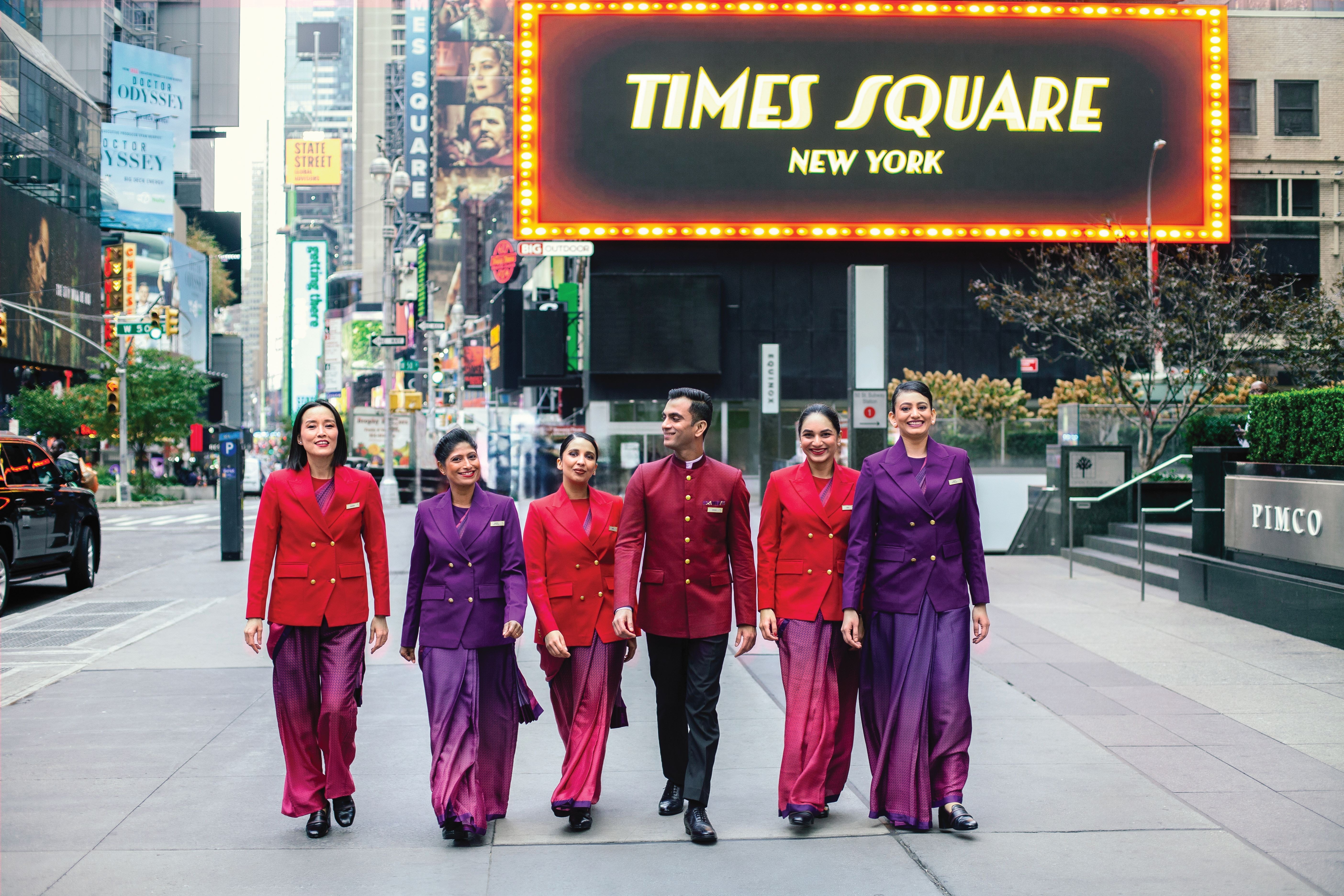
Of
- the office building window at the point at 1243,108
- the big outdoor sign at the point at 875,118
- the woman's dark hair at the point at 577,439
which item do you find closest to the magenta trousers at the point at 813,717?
the woman's dark hair at the point at 577,439

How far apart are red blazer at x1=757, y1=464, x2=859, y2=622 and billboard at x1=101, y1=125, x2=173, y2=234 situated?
77.2 m

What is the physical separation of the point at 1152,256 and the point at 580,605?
29062 mm

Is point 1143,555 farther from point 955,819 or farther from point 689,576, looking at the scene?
point 689,576

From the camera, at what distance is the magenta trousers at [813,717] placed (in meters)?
5.75

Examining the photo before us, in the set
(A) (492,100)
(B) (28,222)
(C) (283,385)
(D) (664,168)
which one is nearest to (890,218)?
(D) (664,168)

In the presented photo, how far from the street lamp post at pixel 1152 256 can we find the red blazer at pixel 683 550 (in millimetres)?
17349

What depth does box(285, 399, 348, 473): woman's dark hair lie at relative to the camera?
19.0 ft

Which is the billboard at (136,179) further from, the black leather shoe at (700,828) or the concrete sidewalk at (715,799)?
the black leather shoe at (700,828)

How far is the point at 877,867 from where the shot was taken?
5.23 m

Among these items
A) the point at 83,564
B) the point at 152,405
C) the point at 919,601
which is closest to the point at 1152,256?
the point at 83,564

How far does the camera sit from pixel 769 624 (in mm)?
5812

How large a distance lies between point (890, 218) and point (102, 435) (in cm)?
2987

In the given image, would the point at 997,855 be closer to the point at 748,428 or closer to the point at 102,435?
the point at 748,428

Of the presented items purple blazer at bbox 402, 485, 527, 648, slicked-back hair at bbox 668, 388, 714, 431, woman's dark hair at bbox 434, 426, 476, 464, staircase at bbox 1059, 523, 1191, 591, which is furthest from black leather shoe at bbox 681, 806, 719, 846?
staircase at bbox 1059, 523, 1191, 591
